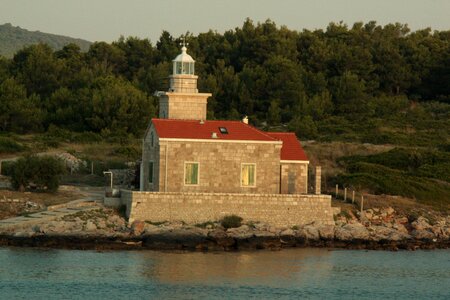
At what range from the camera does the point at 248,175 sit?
3253 cm

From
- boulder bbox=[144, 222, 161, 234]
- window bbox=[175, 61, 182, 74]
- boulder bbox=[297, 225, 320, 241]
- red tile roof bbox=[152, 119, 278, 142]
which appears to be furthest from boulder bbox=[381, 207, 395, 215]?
window bbox=[175, 61, 182, 74]

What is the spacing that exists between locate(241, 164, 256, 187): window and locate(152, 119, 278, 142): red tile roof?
2.73 ft

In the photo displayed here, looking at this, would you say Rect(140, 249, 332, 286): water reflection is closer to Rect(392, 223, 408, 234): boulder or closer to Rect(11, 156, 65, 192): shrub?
Rect(392, 223, 408, 234): boulder

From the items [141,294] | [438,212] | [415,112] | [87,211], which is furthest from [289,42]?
[141,294]

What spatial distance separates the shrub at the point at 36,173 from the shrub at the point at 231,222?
6345 millimetres

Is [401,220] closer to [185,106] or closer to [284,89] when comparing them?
[185,106]

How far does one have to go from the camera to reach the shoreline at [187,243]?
2967cm

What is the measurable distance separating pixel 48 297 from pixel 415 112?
3516 centimetres

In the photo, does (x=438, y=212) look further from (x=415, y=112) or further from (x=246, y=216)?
(x=415, y=112)

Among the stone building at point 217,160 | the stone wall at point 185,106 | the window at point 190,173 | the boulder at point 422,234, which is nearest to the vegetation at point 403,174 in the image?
the boulder at point 422,234

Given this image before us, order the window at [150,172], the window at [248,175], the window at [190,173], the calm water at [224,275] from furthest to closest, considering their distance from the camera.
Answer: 1. the window at [150,172]
2. the window at [248,175]
3. the window at [190,173]
4. the calm water at [224,275]

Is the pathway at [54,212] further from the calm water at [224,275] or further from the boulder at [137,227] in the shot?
the boulder at [137,227]

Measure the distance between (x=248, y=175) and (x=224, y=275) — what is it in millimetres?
5960

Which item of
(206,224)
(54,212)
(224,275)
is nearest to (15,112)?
(54,212)
